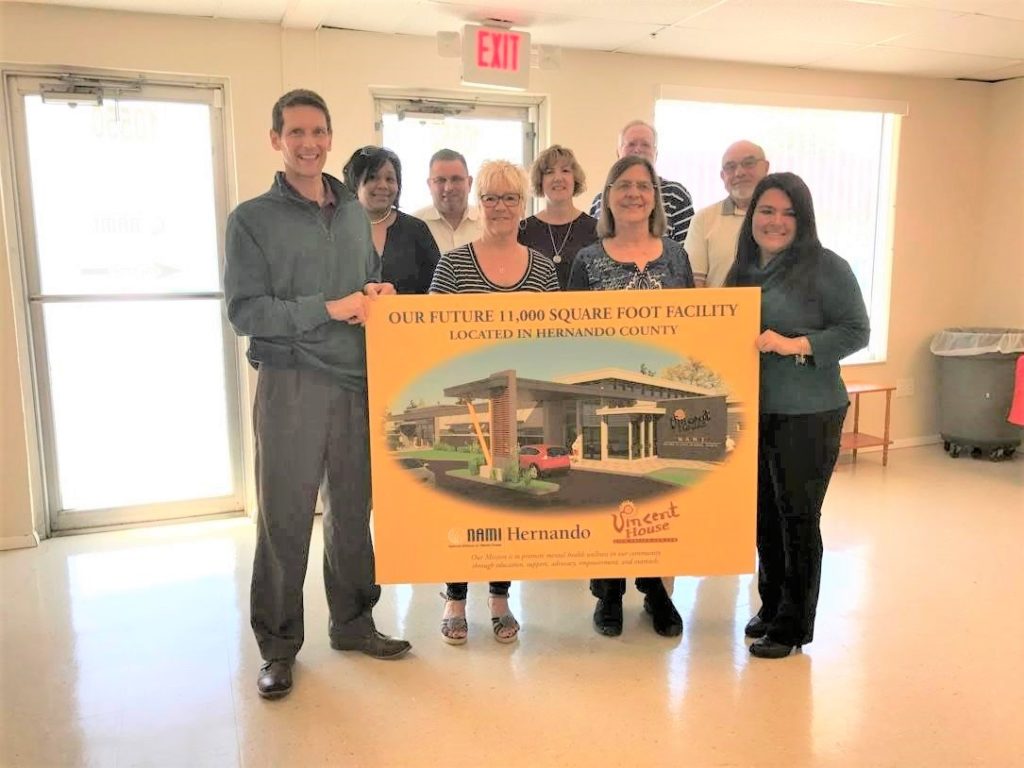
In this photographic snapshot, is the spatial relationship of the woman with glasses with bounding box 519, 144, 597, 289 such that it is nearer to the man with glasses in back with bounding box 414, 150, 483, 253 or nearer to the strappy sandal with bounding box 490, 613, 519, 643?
the man with glasses in back with bounding box 414, 150, 483, 253

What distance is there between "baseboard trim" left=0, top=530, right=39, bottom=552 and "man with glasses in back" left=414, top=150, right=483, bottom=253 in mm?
2294

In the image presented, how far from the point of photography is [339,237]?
220cm

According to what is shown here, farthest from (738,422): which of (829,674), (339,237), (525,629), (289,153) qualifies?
(289,153)

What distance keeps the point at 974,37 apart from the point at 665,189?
219 cm

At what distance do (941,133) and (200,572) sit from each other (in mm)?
5083

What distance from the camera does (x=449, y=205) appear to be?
2965 mm

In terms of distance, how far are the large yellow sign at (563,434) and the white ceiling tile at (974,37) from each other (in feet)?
8.55

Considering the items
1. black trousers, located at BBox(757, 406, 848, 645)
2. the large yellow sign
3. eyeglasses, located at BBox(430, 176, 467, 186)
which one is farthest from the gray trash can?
eyeglasses, located at BBox(430, 176, 467, 186)

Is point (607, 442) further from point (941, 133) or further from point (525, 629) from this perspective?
point (941, 133)

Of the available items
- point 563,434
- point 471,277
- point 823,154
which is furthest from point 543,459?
point 823,154

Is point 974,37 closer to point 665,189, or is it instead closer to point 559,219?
point 665,189

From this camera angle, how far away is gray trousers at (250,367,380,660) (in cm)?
220

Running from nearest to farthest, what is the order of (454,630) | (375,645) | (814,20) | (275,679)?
(275,679)
(375,645)
(454,630)
(814,20)

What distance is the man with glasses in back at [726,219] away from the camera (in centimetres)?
280
